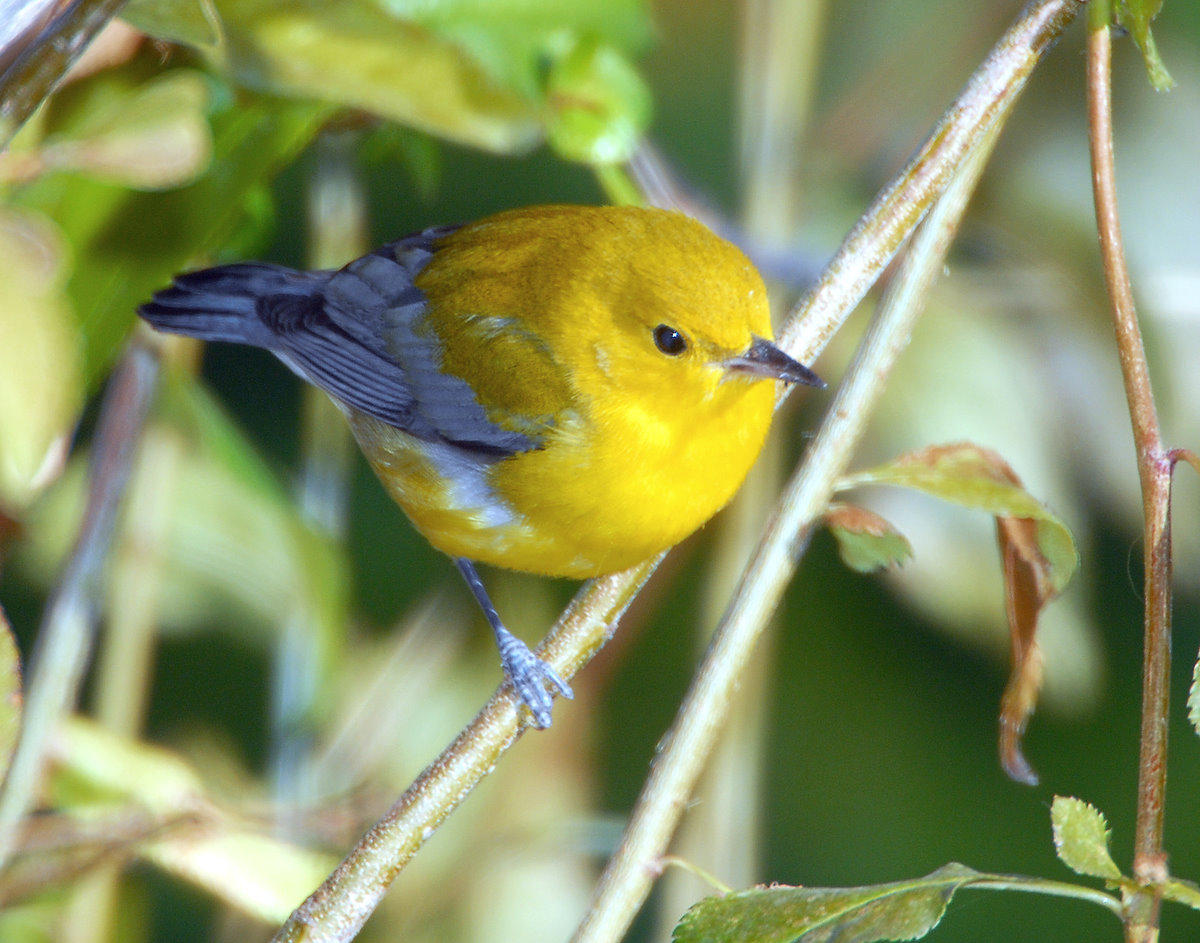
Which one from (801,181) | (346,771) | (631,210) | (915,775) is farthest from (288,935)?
(801,181)

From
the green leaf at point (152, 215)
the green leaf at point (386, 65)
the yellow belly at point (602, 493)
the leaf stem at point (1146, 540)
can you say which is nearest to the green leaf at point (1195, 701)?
the leaf stem at point (1146, 540)

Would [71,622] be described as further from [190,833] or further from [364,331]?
[364,331]

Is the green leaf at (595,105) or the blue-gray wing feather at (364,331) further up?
the green leaf at (595,105)

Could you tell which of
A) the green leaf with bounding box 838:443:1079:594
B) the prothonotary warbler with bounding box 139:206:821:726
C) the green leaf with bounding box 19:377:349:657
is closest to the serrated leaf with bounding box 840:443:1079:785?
the green leaf with bounding box 838:443:1079:594

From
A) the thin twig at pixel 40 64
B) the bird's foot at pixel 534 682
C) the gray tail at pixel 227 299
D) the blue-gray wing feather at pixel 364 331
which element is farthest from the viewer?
the blue-gray wing feather at pixel 364 331

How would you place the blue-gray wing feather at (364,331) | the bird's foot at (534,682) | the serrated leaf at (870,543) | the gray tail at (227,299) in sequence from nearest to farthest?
the serrated leaf at (870,543), the bird's foot at (534,682), the gray tail at (227,299), the blue-gray wing feather at (364,331)

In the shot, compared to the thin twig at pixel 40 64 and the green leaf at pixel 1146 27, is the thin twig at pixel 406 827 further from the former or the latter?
the green leaf at pixel 1146 27

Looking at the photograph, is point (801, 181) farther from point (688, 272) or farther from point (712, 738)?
point (712, 738)

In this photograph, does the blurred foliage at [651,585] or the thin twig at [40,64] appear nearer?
the thin twig at [40,64]
